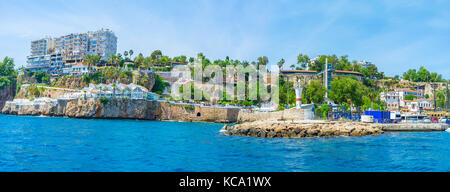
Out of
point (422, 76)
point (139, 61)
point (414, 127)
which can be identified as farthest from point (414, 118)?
Result: point (422, 76)

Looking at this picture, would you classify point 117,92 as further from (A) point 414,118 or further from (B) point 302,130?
(A) point 414,118

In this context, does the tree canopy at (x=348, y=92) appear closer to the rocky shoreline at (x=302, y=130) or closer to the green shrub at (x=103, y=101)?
the rocky shoreline at (x=302, y=130)

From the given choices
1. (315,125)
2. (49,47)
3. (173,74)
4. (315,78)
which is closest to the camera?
(315,125)

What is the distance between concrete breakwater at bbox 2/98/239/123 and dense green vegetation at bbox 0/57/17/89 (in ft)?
129

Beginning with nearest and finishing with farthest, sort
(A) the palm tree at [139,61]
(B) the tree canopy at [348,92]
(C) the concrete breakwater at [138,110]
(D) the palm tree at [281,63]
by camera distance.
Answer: (C) the concrete breakwater at [138,110] → (B) the tree canopy at [348,92] → (A) the palm tree at [139,61] → (D) the palm tree at [281,63]

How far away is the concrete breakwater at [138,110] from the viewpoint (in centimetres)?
7119

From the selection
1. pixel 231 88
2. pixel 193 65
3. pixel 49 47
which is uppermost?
pixel 49 47

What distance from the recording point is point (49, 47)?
12812cm

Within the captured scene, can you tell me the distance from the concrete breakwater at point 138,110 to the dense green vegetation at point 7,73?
39426 mm

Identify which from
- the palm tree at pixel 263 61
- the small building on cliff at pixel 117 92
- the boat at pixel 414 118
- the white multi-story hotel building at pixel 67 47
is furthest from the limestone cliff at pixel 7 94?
the boat at pixel 414 118
